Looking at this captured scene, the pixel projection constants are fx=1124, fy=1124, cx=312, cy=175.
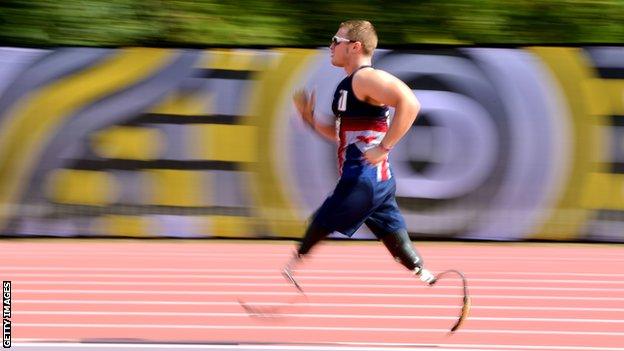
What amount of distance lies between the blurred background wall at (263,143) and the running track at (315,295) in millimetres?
250

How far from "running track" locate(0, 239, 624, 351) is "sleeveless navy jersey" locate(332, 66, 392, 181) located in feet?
3.15

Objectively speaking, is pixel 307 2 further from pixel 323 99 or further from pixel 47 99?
pixel 47 99

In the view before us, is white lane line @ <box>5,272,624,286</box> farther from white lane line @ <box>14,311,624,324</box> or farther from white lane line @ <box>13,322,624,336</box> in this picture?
white lane line @ <box>13,322,624,336</box>

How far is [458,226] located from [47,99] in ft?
12.8

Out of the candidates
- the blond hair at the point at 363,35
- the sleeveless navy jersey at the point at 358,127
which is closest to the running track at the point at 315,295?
the sleeveless navy jersey at the point at 358,127

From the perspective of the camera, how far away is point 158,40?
11969mm

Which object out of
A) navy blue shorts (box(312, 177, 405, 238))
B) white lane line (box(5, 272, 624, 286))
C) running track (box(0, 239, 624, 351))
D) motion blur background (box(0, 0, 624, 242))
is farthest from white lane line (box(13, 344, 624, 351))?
motion blur background (box(0, 0, 624, 242))

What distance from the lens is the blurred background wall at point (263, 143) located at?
32.9ft

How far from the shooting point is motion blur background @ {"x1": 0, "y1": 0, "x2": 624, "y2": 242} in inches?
394

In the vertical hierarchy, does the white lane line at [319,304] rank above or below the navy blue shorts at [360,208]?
below

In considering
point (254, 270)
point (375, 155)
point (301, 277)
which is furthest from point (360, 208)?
point (254, 270)

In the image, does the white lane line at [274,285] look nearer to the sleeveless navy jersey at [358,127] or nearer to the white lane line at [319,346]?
the white lane line at [319,346]

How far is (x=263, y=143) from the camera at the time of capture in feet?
33.5

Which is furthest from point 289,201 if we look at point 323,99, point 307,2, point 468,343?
point 468,343
